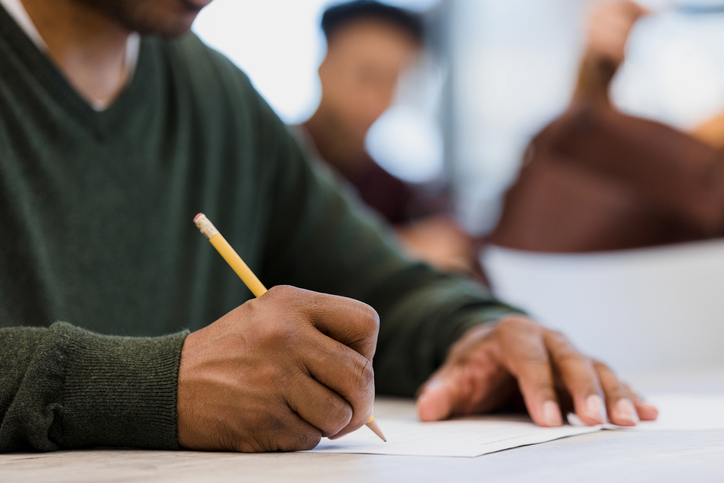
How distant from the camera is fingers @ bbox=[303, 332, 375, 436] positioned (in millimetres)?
480

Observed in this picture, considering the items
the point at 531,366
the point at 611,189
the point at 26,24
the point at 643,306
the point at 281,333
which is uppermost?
the point at 26,24

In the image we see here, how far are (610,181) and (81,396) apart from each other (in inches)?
61.7

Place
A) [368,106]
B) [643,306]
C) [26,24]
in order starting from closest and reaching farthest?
[26,24], [643,306], [368,106]

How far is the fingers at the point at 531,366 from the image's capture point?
2.06 ft

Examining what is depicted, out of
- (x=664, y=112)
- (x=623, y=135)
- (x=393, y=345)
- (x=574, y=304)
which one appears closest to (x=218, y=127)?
(x=393, y=345)

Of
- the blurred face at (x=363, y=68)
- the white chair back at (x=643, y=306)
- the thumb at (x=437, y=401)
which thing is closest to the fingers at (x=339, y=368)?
the thumb at (x=437, y=401)

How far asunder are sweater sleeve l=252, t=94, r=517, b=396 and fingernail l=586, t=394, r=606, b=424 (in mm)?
306

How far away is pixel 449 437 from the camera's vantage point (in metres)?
0.56

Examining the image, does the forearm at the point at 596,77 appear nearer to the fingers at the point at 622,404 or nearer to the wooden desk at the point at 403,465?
the fingers at the point at 622,404

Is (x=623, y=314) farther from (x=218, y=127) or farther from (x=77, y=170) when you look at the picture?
(x=77, y=170)

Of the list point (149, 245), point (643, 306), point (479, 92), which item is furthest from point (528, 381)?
point (479, 92)

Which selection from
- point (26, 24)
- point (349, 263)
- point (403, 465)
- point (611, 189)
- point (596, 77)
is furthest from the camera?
point (596, 77)

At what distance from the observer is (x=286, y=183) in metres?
1.09

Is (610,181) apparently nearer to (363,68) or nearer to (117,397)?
(363,68)
